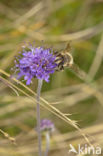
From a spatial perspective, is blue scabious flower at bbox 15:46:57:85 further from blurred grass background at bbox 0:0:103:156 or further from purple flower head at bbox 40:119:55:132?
blurred grass background at bbox 0:0:103:156

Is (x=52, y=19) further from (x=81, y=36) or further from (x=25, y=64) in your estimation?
(x=25, y=64)

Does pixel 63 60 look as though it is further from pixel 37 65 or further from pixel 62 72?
pixel 62 72

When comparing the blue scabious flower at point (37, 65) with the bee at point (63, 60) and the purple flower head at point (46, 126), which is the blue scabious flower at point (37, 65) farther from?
the purple flower head at point (46, 126)

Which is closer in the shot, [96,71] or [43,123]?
[43,123]

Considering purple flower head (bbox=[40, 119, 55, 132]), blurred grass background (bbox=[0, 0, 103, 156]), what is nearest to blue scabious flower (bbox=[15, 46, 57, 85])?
purple flower head (bbox=[40, 119, 55, 132])

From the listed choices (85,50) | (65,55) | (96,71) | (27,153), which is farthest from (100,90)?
(65,55)

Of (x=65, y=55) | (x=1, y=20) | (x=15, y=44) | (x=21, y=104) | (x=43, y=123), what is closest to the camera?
(x=65, y=55)

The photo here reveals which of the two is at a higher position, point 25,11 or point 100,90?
point 25,11
